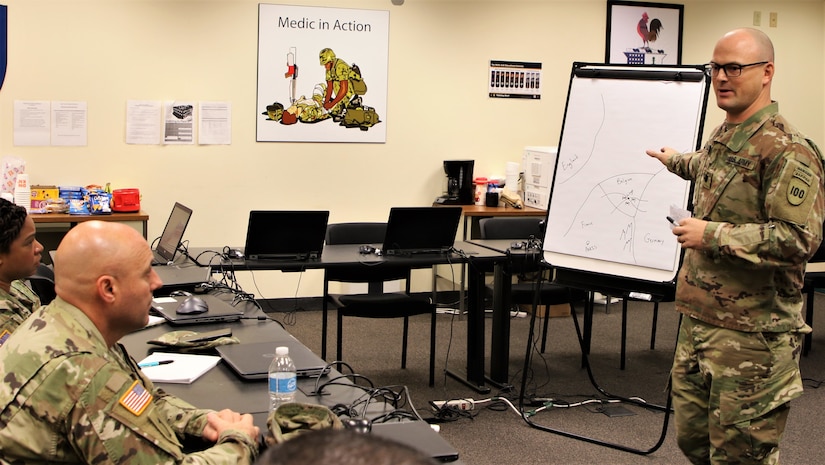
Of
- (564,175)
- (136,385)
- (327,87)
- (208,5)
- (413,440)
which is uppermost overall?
(208,5)

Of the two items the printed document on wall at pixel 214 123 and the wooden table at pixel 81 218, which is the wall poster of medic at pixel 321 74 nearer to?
the printed document on wall at pixel 214 123

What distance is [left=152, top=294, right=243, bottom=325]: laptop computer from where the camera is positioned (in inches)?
123

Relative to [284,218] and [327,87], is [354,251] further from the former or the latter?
[327,87]

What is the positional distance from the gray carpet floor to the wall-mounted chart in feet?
2.77

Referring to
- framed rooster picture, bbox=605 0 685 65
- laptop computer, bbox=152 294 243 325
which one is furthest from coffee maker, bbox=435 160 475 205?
laptop computer, bbox=152 294 243 325

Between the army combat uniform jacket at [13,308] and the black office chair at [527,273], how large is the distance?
2680 millimetres

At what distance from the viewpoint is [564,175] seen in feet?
13.4

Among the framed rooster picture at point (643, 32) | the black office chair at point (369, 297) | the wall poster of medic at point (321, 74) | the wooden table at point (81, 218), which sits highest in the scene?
the framed rooster picture at point (643, 32)

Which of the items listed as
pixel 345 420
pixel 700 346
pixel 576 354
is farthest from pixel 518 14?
pixel 345 420

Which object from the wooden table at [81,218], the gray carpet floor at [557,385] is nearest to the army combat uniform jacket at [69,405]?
the gray carpet floor at [557,385]

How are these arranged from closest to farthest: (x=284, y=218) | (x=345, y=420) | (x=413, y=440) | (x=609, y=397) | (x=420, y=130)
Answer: (x=413, y=440), (x=345, y=420), (x=284, y=218), (x=609, y=397), (x=420, y=130)

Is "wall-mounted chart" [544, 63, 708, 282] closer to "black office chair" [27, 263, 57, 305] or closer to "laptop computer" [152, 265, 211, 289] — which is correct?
"laptop computer" [152, 265, 211, 289]

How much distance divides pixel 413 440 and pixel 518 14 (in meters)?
5.76

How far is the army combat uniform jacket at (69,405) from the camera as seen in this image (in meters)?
1.61
